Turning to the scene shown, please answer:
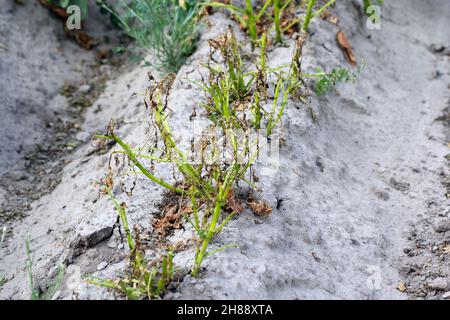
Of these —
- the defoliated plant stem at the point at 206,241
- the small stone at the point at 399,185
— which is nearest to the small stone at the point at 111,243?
the defoliated plant stem at the point at 206,241

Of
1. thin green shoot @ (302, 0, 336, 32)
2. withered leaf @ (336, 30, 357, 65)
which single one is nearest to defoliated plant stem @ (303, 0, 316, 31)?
thin green shoot @ (302, 0, 336, 32)

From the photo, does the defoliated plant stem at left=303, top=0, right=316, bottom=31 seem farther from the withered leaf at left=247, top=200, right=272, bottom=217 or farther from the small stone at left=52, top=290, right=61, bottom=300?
the small stone at left=52, top=290, right=61, bottom=300

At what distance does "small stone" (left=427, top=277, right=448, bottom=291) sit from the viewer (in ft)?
7.75

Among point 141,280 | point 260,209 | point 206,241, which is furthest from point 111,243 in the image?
point 260,209

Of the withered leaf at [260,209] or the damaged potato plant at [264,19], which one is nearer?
the withered leaf at [260,209]

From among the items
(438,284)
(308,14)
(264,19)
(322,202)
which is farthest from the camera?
(264,19)

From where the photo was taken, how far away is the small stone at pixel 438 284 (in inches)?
93.0

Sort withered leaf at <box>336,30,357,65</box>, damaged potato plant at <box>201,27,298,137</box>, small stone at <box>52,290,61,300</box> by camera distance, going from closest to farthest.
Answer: small stone at <box>52,290,61,300</box> < damaged potato plant at <box>201,27,298,137</box> < withered leaf at <box>336,30,357,65</box>

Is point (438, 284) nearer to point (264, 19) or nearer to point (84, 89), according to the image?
point (264, 19)

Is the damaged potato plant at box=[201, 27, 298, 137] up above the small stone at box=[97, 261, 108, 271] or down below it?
above

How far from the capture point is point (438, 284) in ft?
7.80

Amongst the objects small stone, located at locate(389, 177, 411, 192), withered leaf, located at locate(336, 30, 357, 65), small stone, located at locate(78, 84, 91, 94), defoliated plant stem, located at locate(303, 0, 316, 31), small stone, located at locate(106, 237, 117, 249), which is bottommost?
small stone, located at locate(106, 237, 117, 249)

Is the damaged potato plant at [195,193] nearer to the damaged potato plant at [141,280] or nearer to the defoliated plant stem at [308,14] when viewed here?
the damaged potato plant at [141,280]

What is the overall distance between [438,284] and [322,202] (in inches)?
24.6
